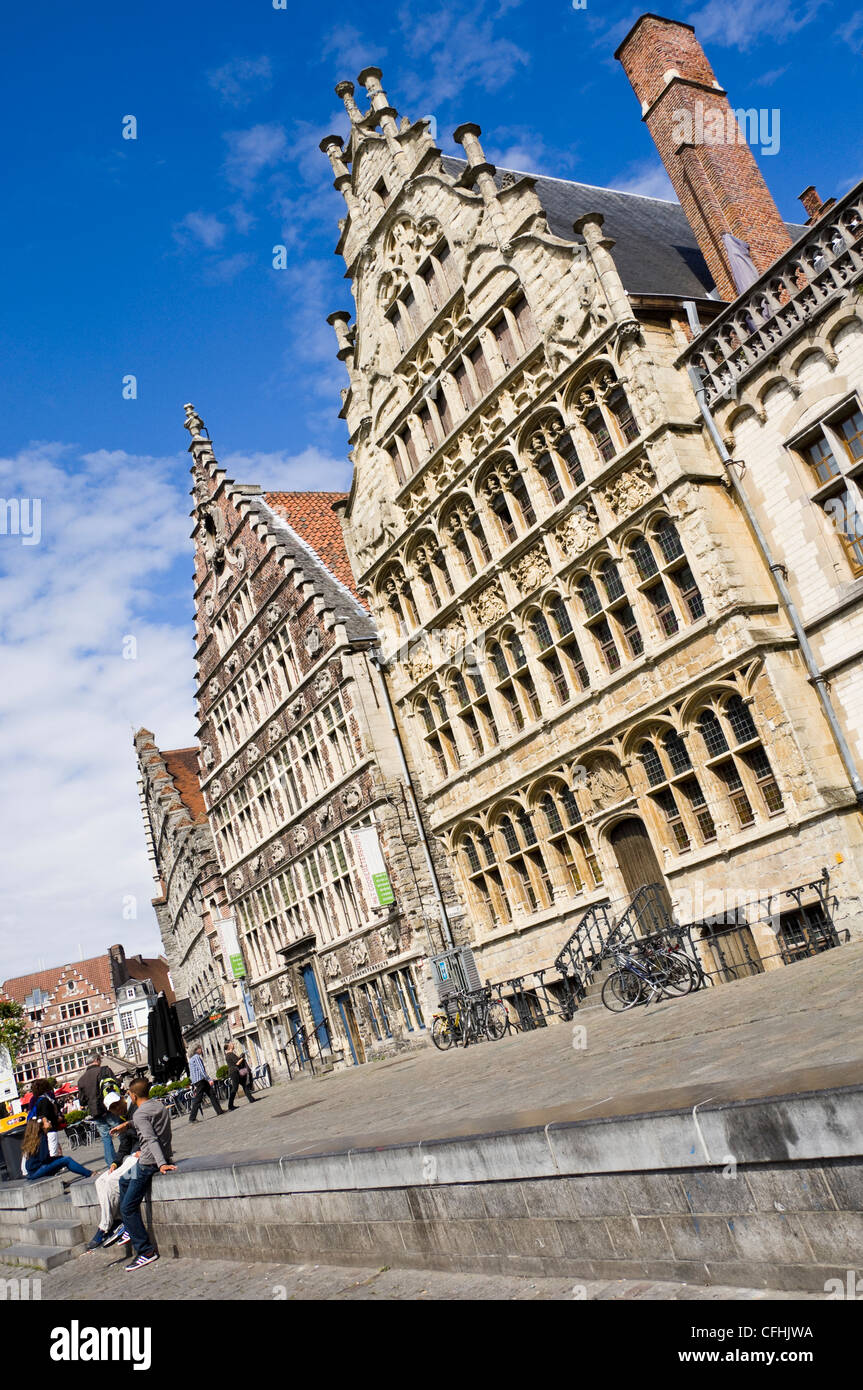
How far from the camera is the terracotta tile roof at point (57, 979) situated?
107494 mm

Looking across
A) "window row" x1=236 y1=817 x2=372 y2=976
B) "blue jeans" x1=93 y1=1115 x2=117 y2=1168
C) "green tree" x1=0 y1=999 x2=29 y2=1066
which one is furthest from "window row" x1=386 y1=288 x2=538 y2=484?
"green tree" x1=0 y1=999 x2=29 y2=1066

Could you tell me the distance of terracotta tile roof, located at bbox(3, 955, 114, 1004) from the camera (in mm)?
107494

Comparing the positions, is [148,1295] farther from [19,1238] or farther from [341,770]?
[341,770]

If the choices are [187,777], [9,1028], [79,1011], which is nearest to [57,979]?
[79,1011]

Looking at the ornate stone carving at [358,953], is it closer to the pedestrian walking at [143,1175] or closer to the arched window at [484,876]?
the arched window at [484,876]

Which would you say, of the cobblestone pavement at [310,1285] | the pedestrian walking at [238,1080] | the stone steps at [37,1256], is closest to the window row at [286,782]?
the pedestrian walking at [238,1080]

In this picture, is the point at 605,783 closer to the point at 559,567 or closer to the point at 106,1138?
the point at 559,567

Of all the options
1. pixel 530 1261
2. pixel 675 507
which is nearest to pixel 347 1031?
pixel 675 507

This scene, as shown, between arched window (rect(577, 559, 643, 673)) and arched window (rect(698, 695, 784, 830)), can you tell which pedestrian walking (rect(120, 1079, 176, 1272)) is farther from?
arched window (rect(577, 559, 643, 673))

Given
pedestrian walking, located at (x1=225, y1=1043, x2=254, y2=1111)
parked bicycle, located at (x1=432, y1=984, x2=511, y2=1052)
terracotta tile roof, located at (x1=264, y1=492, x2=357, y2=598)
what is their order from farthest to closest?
terracotta tile roof, located at (x1=264, y1=492, x2=357, y2=598), pedestrian walking, located at (x1=225, y1=1043, x2=254, y2=1111), parked bicycle, located at (x1=432, y1=984, x2=511, y2=1052)

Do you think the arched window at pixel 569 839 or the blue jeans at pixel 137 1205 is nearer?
the blue jeans at pixel 137 1205

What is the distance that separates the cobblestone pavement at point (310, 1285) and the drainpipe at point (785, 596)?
1110 centimetres

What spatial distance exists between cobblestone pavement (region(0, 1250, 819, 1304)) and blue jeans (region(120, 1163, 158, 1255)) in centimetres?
23

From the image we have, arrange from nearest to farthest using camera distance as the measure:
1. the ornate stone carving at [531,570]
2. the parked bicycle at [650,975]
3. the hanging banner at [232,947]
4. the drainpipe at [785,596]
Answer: the parked bicycle at [650,975]
the drainpipe at [785,596]
the ornate stone carving at [531,570]
the hanging banner at [232,947]
